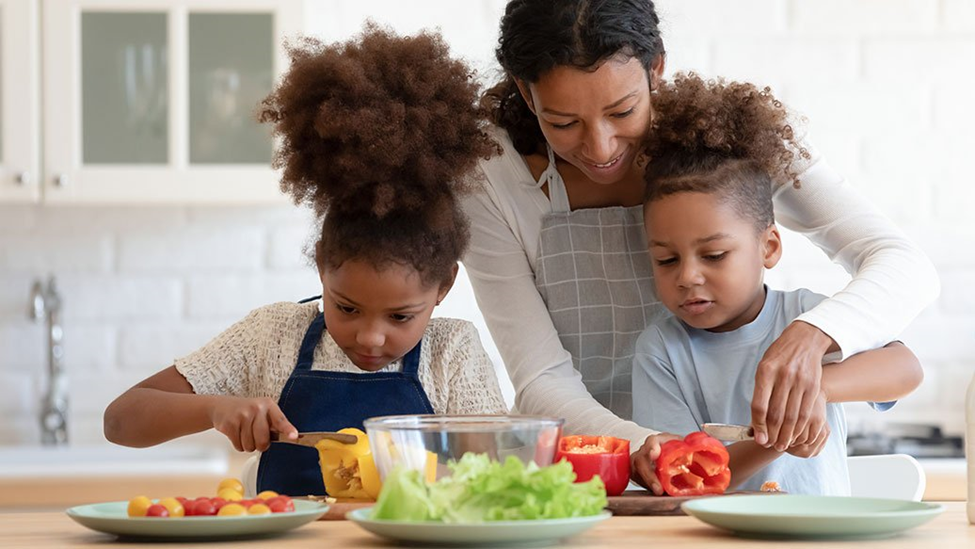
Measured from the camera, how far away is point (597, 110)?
5.57 feet

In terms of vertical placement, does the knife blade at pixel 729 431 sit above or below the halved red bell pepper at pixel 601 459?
above

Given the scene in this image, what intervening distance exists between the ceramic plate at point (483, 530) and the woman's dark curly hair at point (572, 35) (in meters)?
0.85

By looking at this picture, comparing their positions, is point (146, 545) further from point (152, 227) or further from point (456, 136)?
point (152, 227)

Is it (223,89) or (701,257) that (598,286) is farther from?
(223,89)

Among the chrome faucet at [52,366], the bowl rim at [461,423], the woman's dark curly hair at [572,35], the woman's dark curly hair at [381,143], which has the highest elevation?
the woman's dark curly hair at [572,35]

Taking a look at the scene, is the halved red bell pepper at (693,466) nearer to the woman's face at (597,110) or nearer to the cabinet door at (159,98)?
the woman's face at (597,110)

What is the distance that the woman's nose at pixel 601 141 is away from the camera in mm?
1700

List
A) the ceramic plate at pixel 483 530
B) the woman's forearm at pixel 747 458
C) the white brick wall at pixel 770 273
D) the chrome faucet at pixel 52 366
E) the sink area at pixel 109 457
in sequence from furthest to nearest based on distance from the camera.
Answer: the white brick wall at pixel 770 273 < the chrome faucet at pixel 52 366 < the sink area at pixel 109 457 < the woman's forearm at pixel 747 458 < the ceramic plate at pixel 483 530

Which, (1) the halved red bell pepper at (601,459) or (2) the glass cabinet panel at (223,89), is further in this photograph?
(2) the glass cabinet panel at (223,89)

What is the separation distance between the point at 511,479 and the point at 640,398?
83cm

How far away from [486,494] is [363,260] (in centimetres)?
74

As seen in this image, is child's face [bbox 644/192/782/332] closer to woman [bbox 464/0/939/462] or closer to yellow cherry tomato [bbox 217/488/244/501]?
woman [bbox 464/0/939/462]

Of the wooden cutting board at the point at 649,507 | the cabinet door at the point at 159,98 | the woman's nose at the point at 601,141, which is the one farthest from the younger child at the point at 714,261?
the cabinet door at the point at 159,98

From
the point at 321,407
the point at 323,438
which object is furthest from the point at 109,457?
the point at 323,438
